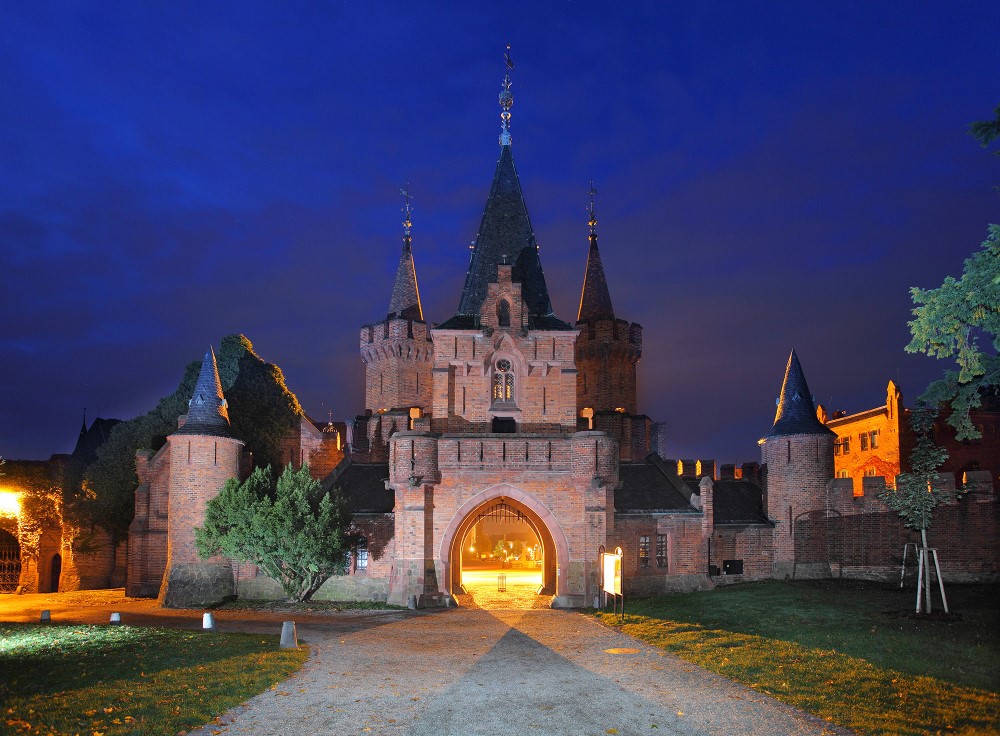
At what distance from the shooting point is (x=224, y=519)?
32.5 m

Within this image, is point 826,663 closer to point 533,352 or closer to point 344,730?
point 344,730

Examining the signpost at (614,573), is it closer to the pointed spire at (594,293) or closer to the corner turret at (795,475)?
the corner turret at (795,475)

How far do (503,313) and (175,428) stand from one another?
20034 mm

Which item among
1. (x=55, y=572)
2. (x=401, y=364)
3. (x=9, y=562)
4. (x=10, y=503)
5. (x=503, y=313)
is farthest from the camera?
(x=401, y=364)

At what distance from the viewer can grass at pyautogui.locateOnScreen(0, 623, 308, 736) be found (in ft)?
43.2

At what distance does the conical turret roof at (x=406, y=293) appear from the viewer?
172ft

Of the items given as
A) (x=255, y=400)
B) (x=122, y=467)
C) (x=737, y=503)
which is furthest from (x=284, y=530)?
(x=737, y=503)

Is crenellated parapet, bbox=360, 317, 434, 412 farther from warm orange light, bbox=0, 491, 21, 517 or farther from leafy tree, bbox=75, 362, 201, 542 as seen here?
warm orange light, bbox=0, 491, 21, 517

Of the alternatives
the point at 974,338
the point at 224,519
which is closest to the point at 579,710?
the point at 974,338

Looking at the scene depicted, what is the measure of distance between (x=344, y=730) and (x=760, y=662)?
914 cm

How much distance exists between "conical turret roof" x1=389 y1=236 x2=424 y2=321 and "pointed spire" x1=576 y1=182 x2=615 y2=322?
407 inches

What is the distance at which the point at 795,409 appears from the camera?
36.5 metres

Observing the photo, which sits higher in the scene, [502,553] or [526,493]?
[526,493]

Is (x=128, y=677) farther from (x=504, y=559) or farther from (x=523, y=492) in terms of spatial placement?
(x=504, y=559)
